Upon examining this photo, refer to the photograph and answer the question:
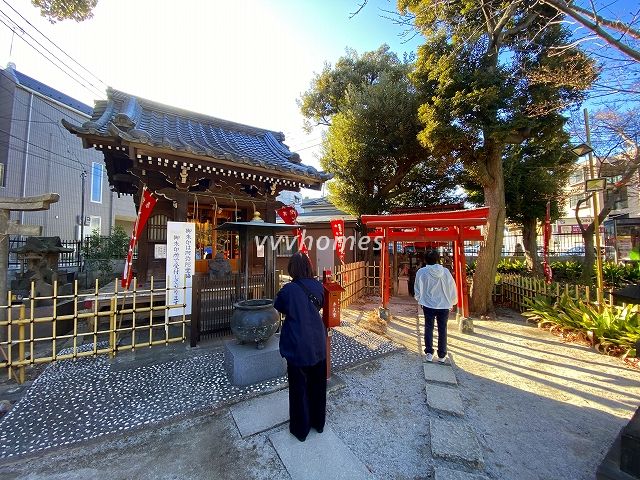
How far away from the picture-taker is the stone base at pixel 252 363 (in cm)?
396

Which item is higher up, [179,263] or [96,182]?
[96,182]

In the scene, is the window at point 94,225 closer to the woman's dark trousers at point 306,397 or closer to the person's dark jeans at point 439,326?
the woman's dark trousers at point 306,397

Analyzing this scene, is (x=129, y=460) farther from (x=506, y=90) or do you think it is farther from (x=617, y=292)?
(x=506, y=90)

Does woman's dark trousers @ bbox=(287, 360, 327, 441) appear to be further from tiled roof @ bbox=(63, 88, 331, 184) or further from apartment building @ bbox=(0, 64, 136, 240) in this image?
apartment building @ bbox=(0, 64, 136, 240)

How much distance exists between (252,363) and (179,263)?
3057 mm

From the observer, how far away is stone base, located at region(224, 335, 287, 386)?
3.96 m

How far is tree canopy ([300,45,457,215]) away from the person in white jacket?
19.9ft

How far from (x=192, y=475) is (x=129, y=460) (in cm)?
73

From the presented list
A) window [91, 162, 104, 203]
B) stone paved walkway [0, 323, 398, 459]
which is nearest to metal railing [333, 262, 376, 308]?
Result: stone paved walkway [0, 323, 398, 459]

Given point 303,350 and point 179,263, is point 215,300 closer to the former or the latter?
point 179,263

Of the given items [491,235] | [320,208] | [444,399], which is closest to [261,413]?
[444,399]

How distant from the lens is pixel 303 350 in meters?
2.77

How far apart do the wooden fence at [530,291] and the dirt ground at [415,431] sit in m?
2.27

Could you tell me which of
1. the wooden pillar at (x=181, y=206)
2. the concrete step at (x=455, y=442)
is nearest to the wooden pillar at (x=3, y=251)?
the wooden pillar at (x=181, y=206)
